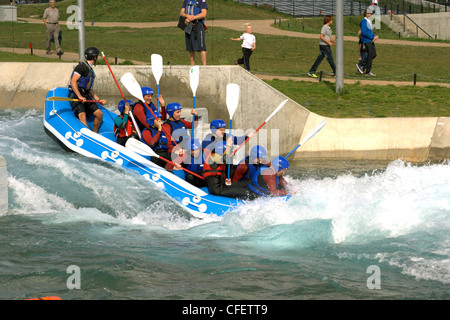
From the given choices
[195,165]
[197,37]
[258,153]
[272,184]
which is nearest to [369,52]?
[197,37]

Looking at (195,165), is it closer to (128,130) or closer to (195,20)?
(128,130)

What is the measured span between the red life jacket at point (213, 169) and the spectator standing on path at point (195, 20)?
4.29 meters

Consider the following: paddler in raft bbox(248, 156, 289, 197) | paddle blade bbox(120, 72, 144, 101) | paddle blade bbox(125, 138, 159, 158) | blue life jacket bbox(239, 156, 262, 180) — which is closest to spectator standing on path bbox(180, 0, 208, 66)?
paddle blade bbox(120, 72, 144, 101)

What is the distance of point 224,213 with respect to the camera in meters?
8.66

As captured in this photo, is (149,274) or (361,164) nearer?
(149,274)

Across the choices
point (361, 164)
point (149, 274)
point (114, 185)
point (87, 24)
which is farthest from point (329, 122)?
point (87, 24)

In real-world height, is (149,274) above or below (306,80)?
below

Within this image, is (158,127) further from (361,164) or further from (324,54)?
(324,54)

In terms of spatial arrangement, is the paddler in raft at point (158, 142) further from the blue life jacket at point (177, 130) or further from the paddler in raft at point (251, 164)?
the paddler in raft at point (251, 164)

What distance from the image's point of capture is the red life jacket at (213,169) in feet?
29.4

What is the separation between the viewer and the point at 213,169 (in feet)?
29.4

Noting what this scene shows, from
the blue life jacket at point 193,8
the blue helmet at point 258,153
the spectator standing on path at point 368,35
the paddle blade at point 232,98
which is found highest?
the blue life jacket at point 193,8

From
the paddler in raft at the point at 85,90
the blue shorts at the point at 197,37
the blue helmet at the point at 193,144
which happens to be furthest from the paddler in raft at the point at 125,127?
the blue shorts at the point at 197,37

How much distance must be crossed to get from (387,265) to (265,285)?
Answer: 1345 millimetres
